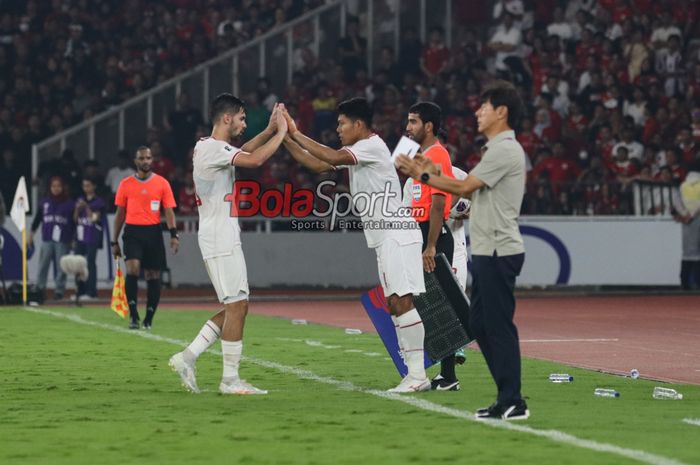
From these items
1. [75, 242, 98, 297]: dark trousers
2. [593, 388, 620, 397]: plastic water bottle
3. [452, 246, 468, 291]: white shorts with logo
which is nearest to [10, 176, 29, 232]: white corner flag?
[75, 242, 98, 297]: dark trousers

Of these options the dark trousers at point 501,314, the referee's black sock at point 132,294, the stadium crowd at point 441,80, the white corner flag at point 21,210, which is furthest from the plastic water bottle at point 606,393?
the stadium crowd at point 441,80

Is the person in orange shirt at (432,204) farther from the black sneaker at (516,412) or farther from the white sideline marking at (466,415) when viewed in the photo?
the black sneaker at (516,412)

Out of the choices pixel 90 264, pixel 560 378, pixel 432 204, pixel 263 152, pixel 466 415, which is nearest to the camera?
pixel 466 415

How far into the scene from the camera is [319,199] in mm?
29219

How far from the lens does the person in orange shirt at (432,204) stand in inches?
488

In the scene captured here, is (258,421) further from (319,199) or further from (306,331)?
(319,199)

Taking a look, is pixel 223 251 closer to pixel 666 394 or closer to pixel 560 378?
pixel 560 378

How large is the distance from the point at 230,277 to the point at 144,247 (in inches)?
327

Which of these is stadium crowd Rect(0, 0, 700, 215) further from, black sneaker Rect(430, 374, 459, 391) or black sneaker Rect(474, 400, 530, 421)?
black sneaker Rect(474, 400, 530, 421)

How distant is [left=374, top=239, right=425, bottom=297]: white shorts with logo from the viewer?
39.8 feet

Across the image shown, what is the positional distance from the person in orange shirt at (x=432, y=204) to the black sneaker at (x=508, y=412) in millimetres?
2177

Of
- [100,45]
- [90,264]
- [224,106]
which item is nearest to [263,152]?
[224,106]

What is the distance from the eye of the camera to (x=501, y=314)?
9891 millimetres

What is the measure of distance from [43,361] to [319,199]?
1462 centimetres
